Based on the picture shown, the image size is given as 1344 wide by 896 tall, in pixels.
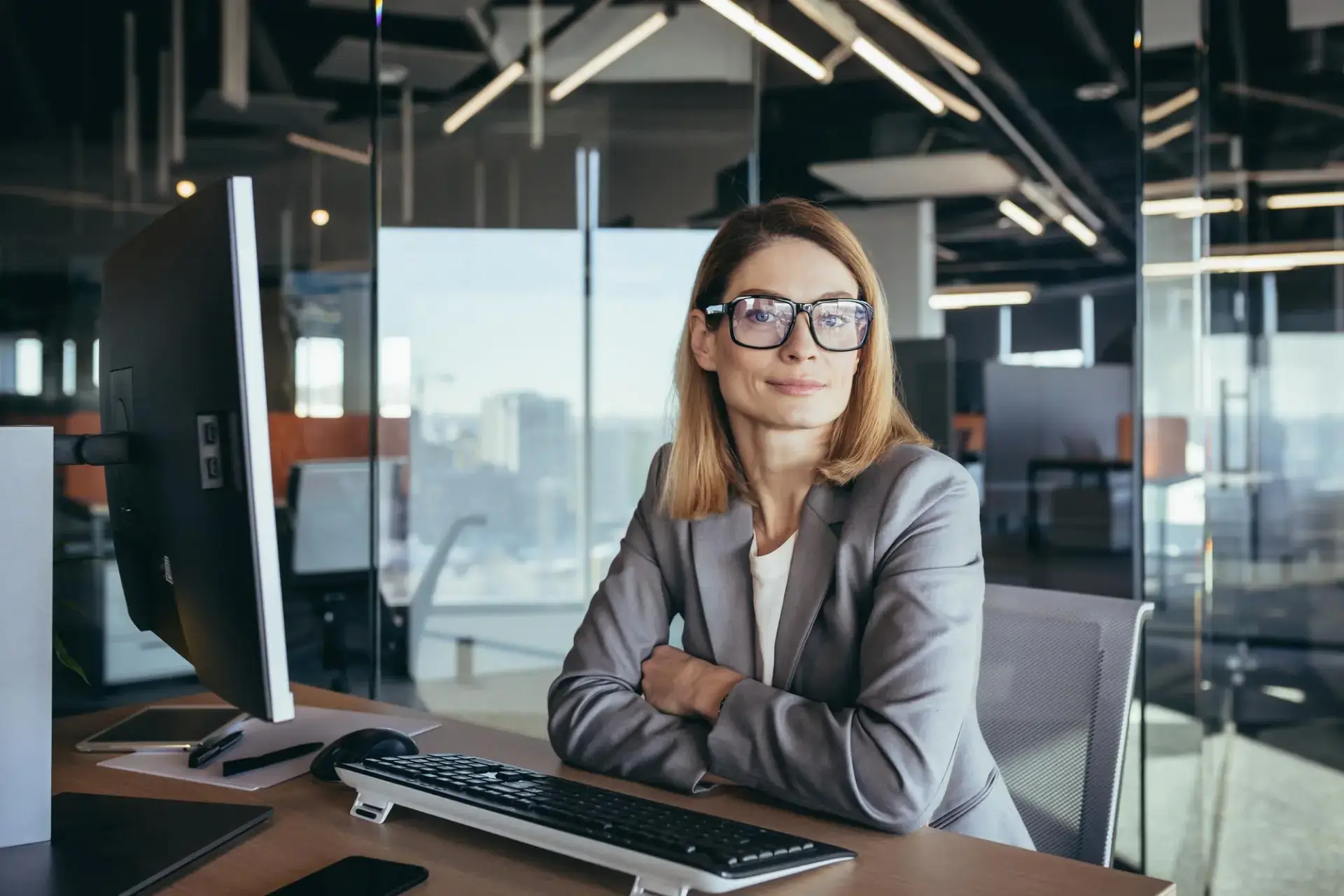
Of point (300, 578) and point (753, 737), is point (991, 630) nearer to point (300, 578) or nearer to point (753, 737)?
point (753, 737)

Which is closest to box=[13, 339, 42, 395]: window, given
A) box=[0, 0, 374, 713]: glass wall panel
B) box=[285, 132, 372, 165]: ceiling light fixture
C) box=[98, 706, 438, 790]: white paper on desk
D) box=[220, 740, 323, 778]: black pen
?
box=[0, 0, 374, 713]: glass wall panel

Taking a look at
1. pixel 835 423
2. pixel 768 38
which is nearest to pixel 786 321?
pixel 835 423

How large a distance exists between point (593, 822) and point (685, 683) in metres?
0.41

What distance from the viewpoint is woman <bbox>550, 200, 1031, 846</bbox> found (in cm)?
125

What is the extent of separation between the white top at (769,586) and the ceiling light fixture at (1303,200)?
2632mm

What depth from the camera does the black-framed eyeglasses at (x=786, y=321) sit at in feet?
5.14

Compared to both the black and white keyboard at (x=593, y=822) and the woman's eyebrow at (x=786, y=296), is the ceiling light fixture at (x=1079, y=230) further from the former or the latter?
the black and white keyboard at (x=593, y=822)

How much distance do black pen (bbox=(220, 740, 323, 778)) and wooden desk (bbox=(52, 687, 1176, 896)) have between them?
0.05 m

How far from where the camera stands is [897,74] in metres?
3.47

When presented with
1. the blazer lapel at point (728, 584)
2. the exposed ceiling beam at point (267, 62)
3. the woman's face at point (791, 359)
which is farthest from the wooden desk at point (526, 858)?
the exposed ceiling beam at point (267, 62)

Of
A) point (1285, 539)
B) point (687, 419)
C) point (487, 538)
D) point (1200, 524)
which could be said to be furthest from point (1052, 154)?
point (487, 538)

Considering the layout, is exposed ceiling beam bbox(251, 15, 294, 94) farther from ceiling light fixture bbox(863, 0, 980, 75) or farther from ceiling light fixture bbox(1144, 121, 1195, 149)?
ceiling light fixture bbox(1144, 121, 1195, 149)

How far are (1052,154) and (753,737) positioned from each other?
2.46m

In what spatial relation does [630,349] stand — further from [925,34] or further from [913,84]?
[925,34]
